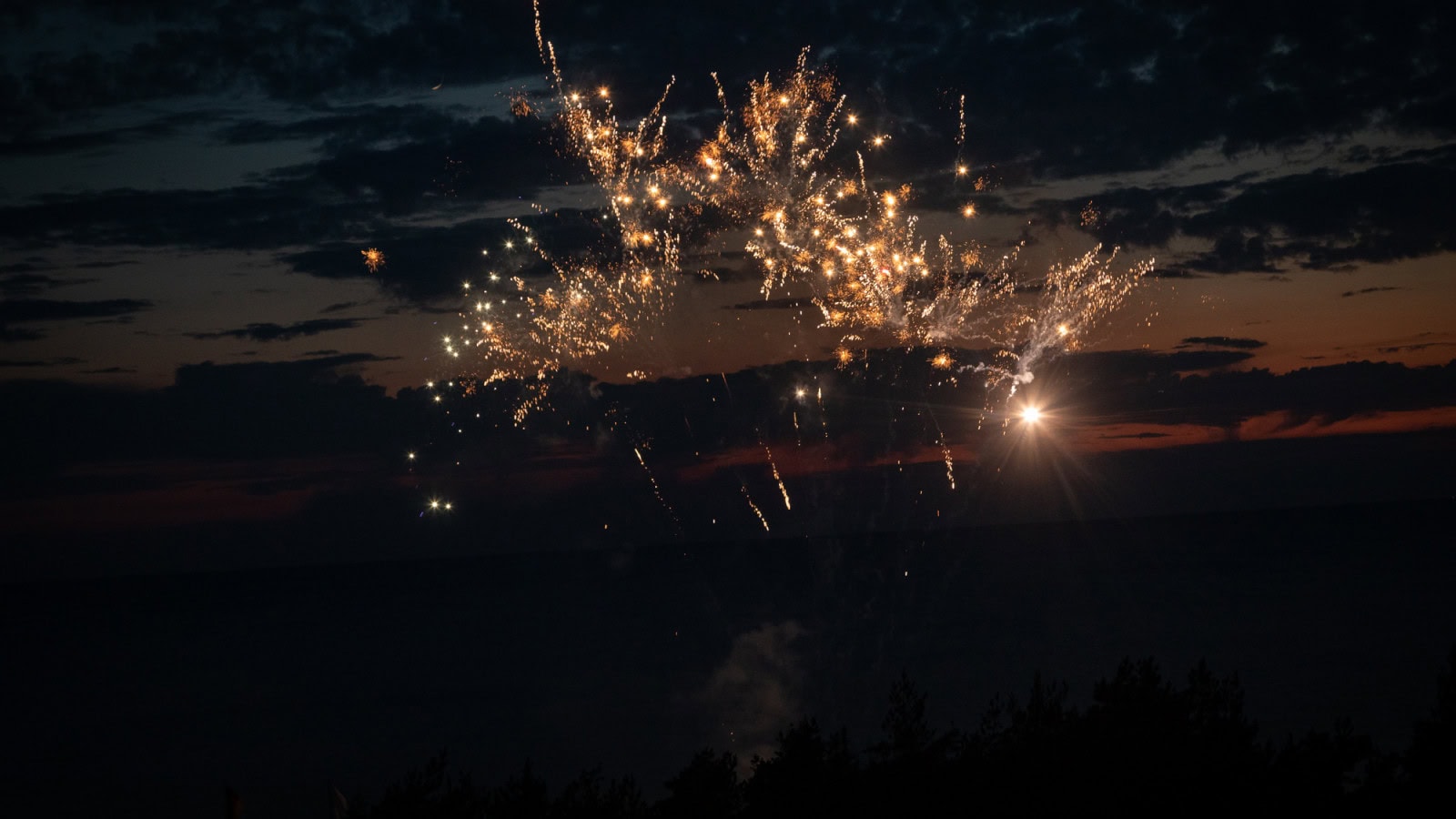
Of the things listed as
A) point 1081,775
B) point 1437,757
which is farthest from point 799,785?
point 1437,757

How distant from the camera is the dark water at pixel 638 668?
189 feet

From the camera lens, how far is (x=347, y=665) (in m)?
98.8

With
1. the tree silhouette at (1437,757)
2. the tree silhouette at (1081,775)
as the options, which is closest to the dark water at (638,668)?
the tree silhouette at (1081,775)

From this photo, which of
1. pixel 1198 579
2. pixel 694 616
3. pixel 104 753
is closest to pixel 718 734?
pixel 104 753

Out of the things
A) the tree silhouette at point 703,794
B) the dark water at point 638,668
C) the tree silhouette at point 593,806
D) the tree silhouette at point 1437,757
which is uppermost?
the tree silhouette at point 1437,757

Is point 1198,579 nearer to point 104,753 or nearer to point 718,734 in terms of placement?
point 718,734

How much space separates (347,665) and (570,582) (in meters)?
94.3

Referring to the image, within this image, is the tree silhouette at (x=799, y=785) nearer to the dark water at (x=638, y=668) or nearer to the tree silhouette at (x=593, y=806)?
the tree silhouette at (x=593, y=806)

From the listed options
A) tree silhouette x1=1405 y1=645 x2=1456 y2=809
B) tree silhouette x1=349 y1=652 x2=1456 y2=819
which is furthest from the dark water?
tree silhouette x1=1405 y1=645 x2=1456 y2=809

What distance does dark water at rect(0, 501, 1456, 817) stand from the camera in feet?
189

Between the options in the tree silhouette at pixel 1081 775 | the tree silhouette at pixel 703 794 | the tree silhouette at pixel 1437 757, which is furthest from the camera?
the tree silhouette at pixel 703 794

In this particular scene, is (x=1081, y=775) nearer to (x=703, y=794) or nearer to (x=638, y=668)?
(x=703, y=794)

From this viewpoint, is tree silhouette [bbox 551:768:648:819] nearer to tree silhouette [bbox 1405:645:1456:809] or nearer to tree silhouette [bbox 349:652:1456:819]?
tree silhouette [bbox 349:652:1456:819]

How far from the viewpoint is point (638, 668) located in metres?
83.9
